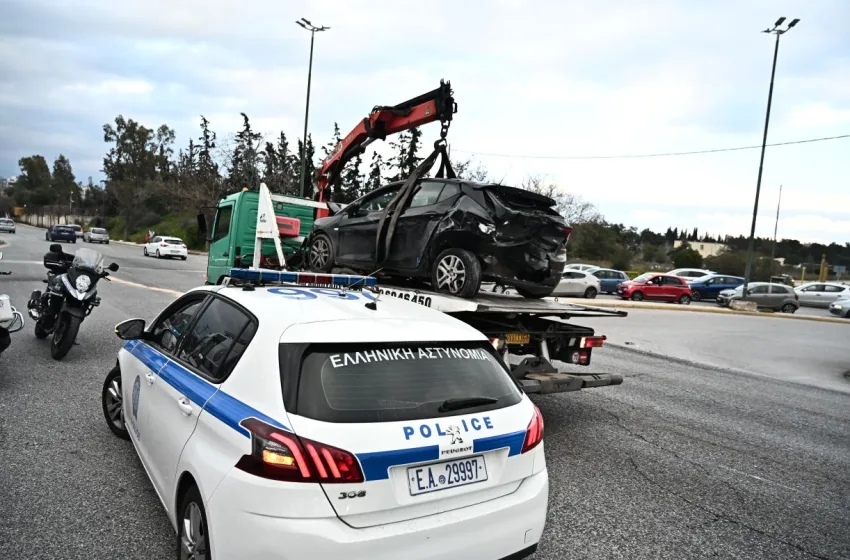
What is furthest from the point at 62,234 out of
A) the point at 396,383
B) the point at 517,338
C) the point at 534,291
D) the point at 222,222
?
the point at 396,383

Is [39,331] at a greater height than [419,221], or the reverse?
[419,221]

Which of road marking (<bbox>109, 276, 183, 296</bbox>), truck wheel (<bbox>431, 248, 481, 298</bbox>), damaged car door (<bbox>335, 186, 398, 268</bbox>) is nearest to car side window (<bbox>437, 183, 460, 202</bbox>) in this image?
truck wheel (<bbox>431, 248, 481, 298</bbox>)

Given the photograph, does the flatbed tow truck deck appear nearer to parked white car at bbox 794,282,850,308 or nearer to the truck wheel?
the truck wheel

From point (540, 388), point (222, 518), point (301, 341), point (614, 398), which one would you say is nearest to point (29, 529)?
point (222, 518)

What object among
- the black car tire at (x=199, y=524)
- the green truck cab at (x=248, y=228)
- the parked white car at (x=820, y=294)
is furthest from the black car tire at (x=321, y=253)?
the parked white car at (x=820, y=294)

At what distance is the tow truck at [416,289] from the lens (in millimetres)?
5223

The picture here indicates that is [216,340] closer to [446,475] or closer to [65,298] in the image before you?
[446,475]

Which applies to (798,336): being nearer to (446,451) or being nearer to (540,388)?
(540,388)

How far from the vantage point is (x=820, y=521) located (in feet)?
12.7

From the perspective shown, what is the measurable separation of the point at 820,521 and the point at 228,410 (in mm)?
4063

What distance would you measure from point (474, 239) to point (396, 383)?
12.4 ft

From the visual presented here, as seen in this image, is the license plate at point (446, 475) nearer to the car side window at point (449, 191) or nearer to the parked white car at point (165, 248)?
the car side window at point (449, 191)

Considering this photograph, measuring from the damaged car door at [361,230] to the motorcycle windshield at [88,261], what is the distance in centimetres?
313

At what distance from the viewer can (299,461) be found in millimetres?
2102
